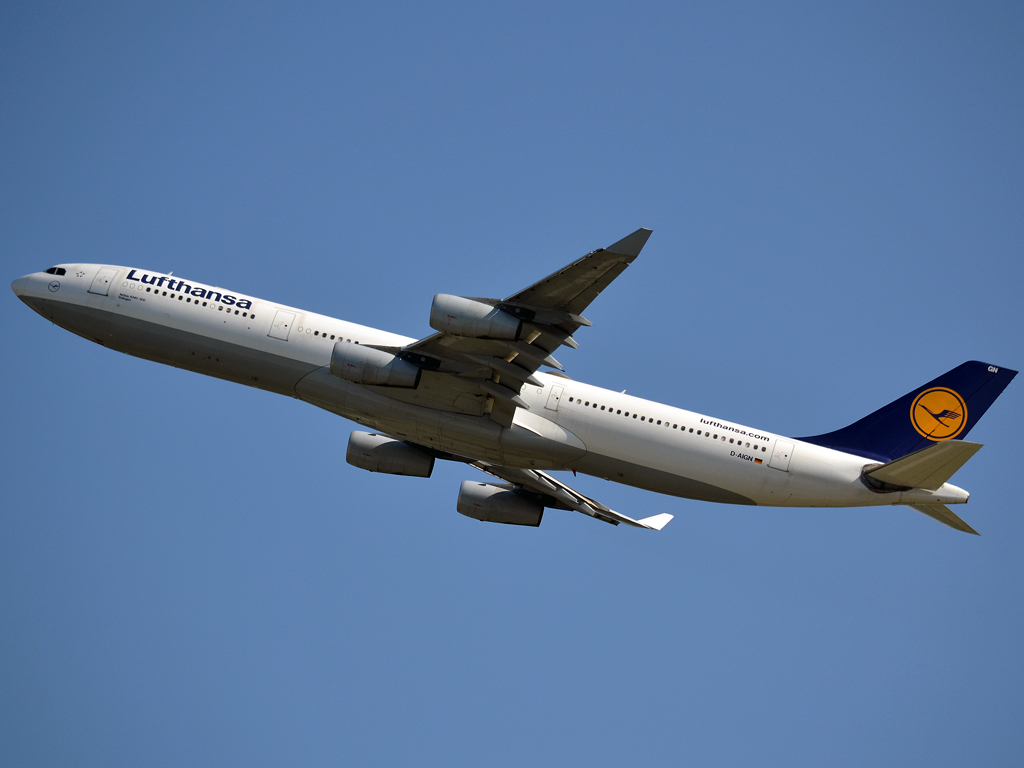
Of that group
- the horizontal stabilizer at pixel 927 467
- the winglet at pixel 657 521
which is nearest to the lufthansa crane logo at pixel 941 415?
the horizontal stabilizer at pixel 927 467

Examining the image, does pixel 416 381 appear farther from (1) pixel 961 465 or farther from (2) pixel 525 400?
(1) pixel 961 465

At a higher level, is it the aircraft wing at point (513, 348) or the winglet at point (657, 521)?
the aircraft wing at point (513, 348)

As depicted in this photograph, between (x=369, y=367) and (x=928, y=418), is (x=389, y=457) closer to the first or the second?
(x=369, y=367)

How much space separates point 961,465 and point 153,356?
25.6m

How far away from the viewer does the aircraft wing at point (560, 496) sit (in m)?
32.8

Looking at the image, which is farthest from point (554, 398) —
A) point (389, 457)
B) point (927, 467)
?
point (927, 467)

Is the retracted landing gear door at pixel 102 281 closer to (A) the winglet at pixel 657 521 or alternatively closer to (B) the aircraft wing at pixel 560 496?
(B) the aircraft wing at pixel 560 496

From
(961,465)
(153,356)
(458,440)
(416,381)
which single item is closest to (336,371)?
(416,381)

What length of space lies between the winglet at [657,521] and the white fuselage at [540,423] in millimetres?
5323

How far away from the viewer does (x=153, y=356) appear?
99.4 ft

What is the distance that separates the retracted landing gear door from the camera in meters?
30.7

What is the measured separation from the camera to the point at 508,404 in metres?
27.5

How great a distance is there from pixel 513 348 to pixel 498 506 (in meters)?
9.92


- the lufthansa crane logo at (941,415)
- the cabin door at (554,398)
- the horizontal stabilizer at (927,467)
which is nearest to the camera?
the horizontal stabilizer at (927,467)
